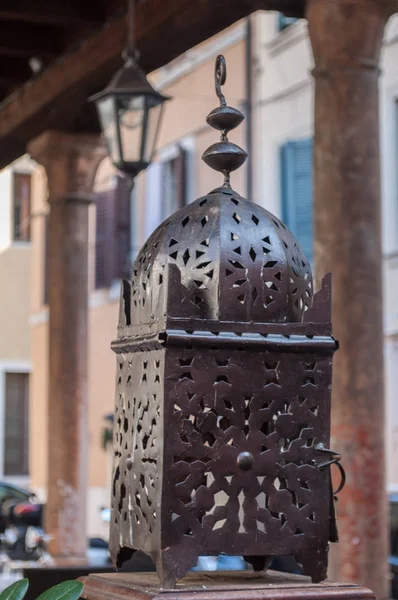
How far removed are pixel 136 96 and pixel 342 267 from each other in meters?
1.74

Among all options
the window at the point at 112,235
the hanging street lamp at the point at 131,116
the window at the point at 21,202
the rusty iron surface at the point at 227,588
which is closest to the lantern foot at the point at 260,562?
the rusty iron surface at the point at 227,588

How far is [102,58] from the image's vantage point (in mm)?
8234

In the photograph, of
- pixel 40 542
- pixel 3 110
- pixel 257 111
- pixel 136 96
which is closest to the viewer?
pixel 136 96

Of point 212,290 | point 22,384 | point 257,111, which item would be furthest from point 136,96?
point 22,384

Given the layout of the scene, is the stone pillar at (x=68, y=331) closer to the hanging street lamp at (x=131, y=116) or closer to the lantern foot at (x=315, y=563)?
the hanging street lamp at (x=131, y=116)

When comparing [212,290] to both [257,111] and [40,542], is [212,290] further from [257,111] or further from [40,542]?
[257,111]

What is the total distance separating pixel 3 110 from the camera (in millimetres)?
10055

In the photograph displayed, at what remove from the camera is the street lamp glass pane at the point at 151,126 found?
22.8ft

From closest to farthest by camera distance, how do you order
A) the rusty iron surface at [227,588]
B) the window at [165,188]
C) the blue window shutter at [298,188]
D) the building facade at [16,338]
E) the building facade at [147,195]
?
the rusty iron surface at [227,588], the blue window shutter at [298,188], the building facade at [147,195], the window at [165,188], the building facade at [16,338]

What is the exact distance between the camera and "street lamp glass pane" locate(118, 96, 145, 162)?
6.92 m

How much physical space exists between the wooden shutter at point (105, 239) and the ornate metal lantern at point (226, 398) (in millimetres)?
16074

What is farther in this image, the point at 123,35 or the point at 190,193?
the point at 190,193

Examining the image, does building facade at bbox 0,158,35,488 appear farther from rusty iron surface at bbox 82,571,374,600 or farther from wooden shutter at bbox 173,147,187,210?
rusty iron surface at bbox 82,571,374,600

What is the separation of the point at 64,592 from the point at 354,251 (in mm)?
3948
